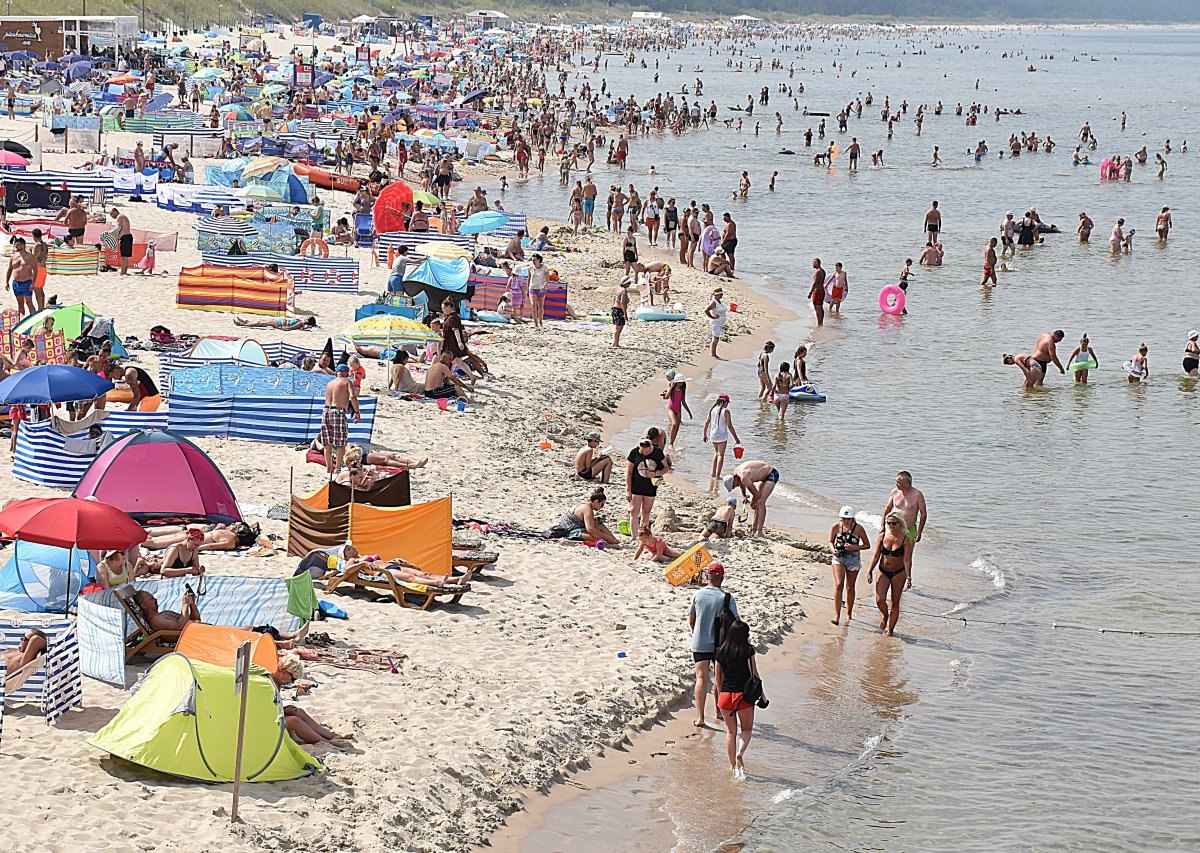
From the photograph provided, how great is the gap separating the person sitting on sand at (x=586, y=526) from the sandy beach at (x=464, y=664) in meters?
0.24

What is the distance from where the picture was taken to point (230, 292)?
20266mm

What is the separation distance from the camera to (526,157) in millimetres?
45562

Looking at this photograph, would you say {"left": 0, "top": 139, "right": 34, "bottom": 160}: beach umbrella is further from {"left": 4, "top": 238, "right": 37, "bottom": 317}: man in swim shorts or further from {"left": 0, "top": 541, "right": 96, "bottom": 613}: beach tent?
{"left": 0, "top": 541, "right": 96, "bottom": 613}: beach tent

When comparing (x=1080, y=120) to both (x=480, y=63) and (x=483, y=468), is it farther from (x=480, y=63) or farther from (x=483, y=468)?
(x=483, y=468)

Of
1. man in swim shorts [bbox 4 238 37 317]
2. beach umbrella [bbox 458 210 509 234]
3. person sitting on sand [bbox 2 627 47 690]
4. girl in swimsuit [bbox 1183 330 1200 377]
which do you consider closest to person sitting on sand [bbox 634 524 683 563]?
person sitting on sand [bbox 2 627 47 690]

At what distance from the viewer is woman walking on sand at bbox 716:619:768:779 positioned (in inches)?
367

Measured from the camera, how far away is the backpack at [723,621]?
30.9ft

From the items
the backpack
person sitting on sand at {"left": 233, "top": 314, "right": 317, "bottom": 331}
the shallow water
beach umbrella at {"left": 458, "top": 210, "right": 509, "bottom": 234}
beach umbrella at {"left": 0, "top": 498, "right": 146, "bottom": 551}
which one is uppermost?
beach umbrella at {"left": 458, "top": 210, "right": 509, "bottom": 234}

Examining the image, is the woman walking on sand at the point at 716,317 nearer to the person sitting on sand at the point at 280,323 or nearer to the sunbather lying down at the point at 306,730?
the person sitting on sand at the point at 280,323

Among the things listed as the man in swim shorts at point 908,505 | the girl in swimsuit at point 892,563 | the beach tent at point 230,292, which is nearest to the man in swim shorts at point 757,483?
the man in swim shorts at point 908,505

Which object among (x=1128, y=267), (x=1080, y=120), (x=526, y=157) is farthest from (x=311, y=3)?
(x=1128, y=267)

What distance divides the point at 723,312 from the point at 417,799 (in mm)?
14702

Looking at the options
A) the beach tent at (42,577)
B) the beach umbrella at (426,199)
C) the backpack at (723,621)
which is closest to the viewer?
the backpack at (723,621)

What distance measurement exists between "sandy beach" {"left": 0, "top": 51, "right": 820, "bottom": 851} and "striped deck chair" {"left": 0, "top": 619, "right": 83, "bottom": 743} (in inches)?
4.1
